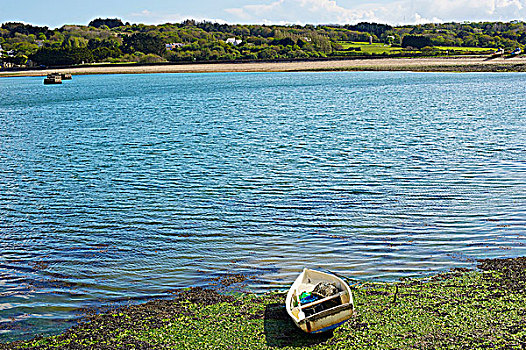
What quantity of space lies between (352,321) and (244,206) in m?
7.85

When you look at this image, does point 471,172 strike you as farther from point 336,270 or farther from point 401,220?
point 336,270

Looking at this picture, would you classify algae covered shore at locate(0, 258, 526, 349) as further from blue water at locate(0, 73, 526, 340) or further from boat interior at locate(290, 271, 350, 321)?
blue water at locate(0, 73, 526, 340)

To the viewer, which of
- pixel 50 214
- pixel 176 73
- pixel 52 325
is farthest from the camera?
pixel 176 73

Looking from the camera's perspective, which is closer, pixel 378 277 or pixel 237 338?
pixel 237 338

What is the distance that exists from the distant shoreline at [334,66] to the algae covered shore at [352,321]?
94546 millimetres

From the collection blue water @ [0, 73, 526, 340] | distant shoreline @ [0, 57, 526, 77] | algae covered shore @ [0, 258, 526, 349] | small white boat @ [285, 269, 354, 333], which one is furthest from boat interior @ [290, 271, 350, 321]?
distant shoreline @ [0, 57, 526, 77]

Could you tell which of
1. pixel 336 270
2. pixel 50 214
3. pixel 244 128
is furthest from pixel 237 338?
pixel 244 128

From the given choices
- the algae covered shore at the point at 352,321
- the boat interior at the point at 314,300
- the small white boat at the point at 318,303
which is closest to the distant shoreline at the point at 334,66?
the algae covered shore at the point at 352,321

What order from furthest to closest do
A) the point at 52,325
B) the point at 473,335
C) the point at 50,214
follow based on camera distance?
the point at 50,214, the point at 52,325, the point at 473,335

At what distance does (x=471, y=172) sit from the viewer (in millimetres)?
20188

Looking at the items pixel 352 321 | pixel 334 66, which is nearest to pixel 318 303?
pixel 352 321

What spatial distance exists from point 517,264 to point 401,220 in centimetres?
380

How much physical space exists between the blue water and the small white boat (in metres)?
1.27

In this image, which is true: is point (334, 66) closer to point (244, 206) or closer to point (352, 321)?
point (244, 206)
